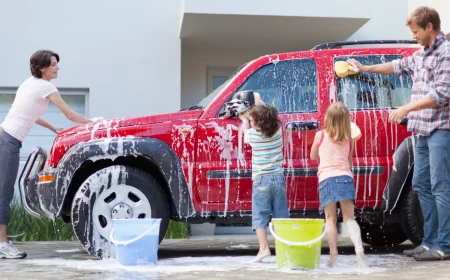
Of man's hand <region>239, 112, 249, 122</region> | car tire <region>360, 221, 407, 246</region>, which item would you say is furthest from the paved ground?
man's hand <region>239, 112, 249, 122</region>

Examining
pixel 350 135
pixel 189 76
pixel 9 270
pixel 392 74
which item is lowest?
pixel 9 270

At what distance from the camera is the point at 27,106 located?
7109 mm

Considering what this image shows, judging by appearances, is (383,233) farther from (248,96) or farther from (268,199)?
(248,96)

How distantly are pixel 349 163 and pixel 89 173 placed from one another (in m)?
2.19

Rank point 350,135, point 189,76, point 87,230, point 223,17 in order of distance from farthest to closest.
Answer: point 189,76 < point 223,17 < point 87,230 < point 350,135

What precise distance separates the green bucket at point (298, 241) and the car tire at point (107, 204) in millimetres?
1217

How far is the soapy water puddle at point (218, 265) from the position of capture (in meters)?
5.75

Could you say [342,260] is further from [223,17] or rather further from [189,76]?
[189,76]

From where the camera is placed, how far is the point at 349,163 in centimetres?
607

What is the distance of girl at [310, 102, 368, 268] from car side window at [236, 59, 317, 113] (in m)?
0.72

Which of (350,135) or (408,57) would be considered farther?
(408,57)

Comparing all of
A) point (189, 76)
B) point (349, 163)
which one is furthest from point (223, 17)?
point (349, 163)

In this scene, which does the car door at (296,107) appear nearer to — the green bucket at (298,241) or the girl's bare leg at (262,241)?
the girl's bare leg at (262,241)

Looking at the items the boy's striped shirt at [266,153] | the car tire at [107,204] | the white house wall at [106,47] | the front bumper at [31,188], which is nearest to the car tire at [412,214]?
the boy's striped shirt at [266,153]
